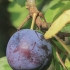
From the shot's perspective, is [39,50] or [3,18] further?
[3,18]

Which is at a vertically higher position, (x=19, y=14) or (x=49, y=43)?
(x=49, y=43)

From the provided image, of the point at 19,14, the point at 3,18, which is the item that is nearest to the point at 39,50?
the point at 19,14

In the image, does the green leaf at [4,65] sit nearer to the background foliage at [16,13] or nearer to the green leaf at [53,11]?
the background foliage at [16,13]

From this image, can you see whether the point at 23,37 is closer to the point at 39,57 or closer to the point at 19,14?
the point at 39,57

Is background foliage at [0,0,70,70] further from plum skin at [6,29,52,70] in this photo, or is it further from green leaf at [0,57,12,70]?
plum skin at [6,29,52,70]

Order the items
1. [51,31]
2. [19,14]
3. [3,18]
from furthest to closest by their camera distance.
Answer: [3,18] → [19,14] → [51,31]

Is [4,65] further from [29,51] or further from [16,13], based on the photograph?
[16,13]

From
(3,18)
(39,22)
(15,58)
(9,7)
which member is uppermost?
(39,22)

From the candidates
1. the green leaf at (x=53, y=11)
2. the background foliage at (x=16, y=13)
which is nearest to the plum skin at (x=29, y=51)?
the background foliage at (x=16, y=13)

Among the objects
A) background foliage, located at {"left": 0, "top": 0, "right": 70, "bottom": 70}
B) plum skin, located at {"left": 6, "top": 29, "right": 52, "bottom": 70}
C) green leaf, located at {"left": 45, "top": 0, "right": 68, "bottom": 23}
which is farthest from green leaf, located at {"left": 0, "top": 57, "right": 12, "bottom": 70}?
green leaf, located at {"left": 45, "top": 0, "right": 68, "bottom": 23}
